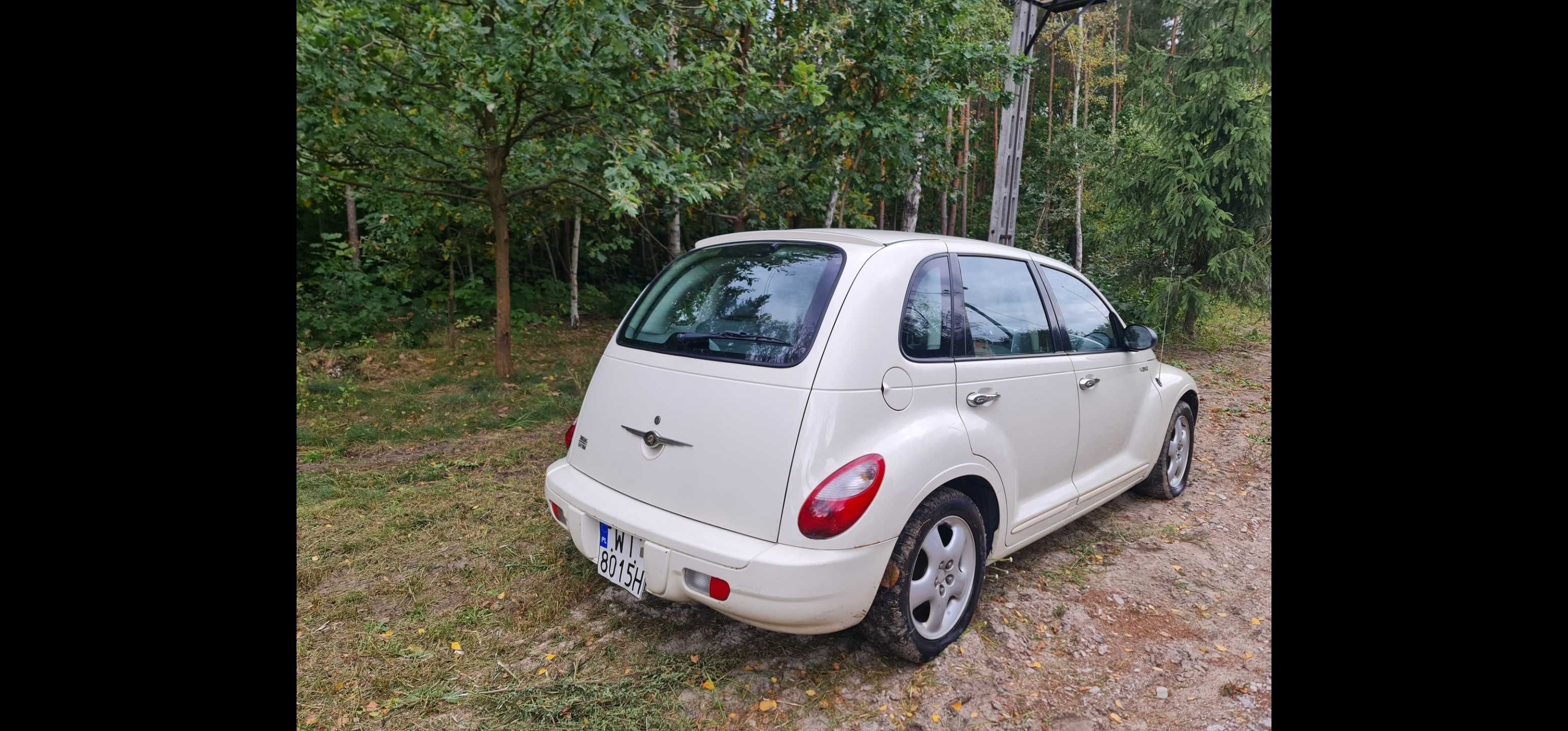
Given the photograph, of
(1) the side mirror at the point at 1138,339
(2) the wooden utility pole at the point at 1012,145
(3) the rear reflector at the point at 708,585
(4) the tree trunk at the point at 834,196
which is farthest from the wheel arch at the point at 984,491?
(4) the tree trunk at the point at 834,196

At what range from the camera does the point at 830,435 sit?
242cm

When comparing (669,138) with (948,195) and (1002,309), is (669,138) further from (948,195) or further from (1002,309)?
(948,195)

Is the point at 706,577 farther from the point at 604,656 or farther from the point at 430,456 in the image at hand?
the point at 430,456

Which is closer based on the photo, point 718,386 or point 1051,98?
point 718,386

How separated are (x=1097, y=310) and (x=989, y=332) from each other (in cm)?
122

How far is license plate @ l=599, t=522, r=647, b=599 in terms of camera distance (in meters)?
2.59

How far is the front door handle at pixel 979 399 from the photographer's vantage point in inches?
114

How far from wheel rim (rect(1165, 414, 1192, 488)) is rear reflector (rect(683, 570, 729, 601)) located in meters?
3.44

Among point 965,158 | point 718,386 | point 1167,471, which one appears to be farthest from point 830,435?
point 965,158

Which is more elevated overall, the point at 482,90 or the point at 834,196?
the point at 834,196

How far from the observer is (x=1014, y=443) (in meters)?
3.10

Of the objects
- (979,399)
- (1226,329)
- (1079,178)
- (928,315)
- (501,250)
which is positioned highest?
(1079,178)

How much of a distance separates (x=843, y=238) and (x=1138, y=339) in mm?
2079

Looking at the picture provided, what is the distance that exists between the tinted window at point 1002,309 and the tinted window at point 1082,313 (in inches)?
8.0
